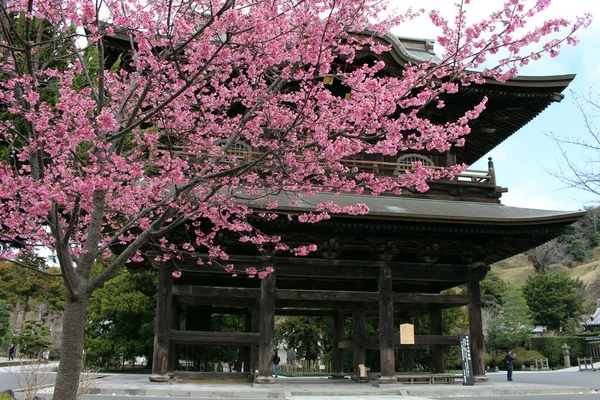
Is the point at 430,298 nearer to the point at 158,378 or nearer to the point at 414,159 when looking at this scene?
the point at 414,159

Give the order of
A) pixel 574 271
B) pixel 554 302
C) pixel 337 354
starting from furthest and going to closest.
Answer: pixel 574 271 → pixel 554 302 → pixel 337 354

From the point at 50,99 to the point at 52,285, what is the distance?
75.2 feet

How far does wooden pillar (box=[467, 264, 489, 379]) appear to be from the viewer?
483 inches

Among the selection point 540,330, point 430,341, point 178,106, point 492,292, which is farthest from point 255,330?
point 540,330

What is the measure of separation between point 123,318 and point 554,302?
1236 inches

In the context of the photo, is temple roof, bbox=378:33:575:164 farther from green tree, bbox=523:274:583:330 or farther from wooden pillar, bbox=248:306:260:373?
green tree, bbox=523:274:583:330

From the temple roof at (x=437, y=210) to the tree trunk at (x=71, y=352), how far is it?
444 cm

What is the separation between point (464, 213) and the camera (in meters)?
11.4

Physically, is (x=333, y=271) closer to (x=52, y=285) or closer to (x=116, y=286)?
(x=116, y=286)

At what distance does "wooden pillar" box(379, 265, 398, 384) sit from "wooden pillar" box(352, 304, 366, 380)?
66.2 inches

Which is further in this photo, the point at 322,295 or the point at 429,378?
the point at 429,378

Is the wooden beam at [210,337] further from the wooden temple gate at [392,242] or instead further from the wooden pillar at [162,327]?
the wooden pillar at [162,327]

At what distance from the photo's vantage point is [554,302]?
3703 centimetres

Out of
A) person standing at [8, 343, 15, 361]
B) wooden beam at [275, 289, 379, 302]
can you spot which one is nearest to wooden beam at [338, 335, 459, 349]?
wooden beam at [275, 289, 379, 302]
